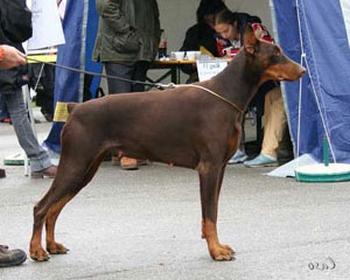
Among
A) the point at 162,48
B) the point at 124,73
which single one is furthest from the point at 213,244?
the point at 162,48

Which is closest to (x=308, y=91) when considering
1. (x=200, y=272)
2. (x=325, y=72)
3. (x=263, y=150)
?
(x=325, y=72)

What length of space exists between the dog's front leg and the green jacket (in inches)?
168

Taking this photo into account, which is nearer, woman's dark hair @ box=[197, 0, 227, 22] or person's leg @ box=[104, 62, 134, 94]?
person's leg @ box=[104, 62, 134, 94]

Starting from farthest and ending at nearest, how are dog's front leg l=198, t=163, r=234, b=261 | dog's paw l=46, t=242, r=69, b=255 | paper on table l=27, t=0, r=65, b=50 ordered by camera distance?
paper on table l=27, t=0, r=65, b=50, dog's paw l=46, t=242, r=69, b=255, dog's front leg l=198, t=163, r=234, b=261

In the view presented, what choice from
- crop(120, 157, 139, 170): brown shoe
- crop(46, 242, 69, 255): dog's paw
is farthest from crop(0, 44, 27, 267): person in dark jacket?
crop(120, 157, 139, 170): brown shoe

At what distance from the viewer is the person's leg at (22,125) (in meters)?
8.16

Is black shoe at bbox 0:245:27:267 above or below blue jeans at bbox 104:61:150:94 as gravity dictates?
below

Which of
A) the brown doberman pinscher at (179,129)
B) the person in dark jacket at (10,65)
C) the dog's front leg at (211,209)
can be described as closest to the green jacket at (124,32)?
the brown doberman pinscher at (179,129)

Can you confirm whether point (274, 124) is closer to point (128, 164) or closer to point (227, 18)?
point (227, 18)

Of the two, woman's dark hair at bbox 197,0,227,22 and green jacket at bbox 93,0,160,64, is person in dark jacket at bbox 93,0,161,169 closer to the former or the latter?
green jacket at bbox 93,0,160,64

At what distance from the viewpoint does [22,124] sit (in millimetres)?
8234

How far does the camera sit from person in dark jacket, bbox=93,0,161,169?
9109 mm

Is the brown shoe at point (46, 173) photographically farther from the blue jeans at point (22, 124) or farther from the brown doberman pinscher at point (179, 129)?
the brown doberman pinscher at point (179, 129)

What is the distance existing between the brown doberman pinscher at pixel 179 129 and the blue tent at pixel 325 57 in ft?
9.45
